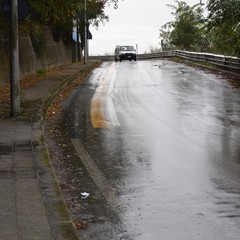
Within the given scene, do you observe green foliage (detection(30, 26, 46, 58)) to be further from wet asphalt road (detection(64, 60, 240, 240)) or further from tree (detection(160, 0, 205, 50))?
tree (detection(160, 0, 205, 50))

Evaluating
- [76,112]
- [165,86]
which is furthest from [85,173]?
[165,86]

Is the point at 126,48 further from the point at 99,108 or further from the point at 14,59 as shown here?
the point at 14,59

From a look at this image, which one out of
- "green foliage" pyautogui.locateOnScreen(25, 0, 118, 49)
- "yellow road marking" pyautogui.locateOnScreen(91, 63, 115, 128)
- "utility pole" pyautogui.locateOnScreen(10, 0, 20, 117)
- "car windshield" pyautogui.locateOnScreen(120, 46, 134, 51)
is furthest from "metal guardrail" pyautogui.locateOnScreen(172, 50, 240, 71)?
"utility pole" pyautogui.locateOnScreen(10, 0, 20, 117)

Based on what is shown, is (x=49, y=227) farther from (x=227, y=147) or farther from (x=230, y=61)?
(x=230, y=61)

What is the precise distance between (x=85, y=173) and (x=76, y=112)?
6.05 metres

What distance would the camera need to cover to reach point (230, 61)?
26.6 meters

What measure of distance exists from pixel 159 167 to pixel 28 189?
2.23 metres

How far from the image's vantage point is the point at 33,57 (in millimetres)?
26156

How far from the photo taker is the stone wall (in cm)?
1945

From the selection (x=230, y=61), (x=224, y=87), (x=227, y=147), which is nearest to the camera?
(x=227, y=147)

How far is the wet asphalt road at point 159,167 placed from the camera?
17.1ft

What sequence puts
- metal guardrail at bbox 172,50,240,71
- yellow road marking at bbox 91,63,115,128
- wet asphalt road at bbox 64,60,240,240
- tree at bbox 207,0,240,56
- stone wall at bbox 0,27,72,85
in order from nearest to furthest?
wet asphalt road at bbox 64,60,240,240 < yellow road marking at bbox 91,63,115,128 < stone wall at bbox 0,27,72,85 < tree at bbox 207,0,240,56 < metal guardrail at bbox 172,50,240,71

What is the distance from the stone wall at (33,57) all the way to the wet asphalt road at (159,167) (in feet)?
17.7

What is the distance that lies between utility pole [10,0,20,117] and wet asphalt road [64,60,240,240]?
4.37ft
